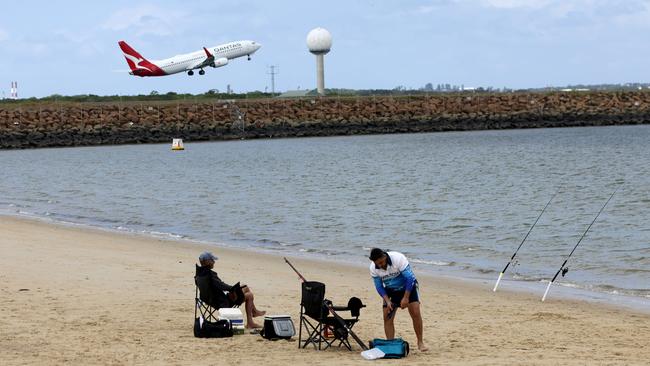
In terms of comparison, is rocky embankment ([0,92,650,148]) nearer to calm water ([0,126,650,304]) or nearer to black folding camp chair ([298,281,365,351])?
calm water ([0,126,650,304])

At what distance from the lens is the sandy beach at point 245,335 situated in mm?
11492

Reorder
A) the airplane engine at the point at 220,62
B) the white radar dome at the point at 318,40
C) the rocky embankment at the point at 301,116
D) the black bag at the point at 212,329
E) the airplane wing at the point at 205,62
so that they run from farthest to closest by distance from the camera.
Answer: the white radar dome at the point at 318,40, the airplane wing at the point at 205,62, the airplane engine at the point at 220,62, the rocky embankment at the point at 301,116, the black bag at the point at 212,329

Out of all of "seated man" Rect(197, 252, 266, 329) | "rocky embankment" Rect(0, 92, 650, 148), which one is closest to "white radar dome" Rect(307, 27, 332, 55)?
"rocky embankment" Rect(0, 92, 650, 148)

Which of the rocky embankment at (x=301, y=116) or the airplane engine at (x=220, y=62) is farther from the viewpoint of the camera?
the airplane engine at (x=220, y=62)

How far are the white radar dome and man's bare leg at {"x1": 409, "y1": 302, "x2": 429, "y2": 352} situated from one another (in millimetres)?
115893

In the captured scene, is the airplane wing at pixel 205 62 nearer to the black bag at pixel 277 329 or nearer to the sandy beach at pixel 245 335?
the sandy beach at pixel 245 335

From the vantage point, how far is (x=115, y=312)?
13852mm

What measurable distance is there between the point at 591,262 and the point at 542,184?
24427mm

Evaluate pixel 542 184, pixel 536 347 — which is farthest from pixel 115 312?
pixel 542 184

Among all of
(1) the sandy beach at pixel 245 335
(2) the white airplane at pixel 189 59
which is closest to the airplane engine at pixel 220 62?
(2) the white airplane at pixel 189 59

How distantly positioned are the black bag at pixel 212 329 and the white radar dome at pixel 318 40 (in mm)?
115200

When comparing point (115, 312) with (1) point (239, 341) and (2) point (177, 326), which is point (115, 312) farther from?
(1) point (239, 341)

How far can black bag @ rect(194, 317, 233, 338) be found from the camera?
12.4 meters

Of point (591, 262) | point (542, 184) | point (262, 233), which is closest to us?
point (591, 262)
